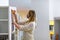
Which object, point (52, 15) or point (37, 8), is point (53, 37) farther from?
point (37, 8)

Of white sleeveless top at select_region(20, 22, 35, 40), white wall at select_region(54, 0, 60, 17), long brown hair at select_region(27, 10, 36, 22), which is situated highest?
white wall at select_region(54, 0, 60, 17)

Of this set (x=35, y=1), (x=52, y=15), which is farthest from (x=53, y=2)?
(x=35, y=1)

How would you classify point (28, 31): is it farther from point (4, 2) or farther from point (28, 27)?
point (4, 2)

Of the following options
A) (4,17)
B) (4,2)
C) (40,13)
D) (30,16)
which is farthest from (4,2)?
(40,13)

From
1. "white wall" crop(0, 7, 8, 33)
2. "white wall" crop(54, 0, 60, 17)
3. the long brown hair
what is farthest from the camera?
"white wall" crop(54, 0, 60, 17)

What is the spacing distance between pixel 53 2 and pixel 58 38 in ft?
4.04

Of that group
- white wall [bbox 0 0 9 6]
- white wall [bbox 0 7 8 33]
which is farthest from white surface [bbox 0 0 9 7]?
white wall [bbox 0 7 8 33]

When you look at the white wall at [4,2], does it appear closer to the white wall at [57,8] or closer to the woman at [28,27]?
the woman at [28,27]

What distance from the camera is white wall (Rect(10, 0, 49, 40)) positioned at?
245cm

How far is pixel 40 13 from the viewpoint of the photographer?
8.16 feet

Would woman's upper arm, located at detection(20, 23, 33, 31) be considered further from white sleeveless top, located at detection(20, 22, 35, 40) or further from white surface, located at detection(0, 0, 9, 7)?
white surface, located at detection(0, 0, 9, 7)

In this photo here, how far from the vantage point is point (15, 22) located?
2449 millimetres

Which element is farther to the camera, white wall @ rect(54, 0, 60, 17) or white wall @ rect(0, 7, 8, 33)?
white wall @ rect(54, 0, 60, 17)

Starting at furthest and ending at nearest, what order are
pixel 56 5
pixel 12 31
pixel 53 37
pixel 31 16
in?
pixel 53 37, pixel 56 5, pixel 12 31, pixel 31 16
